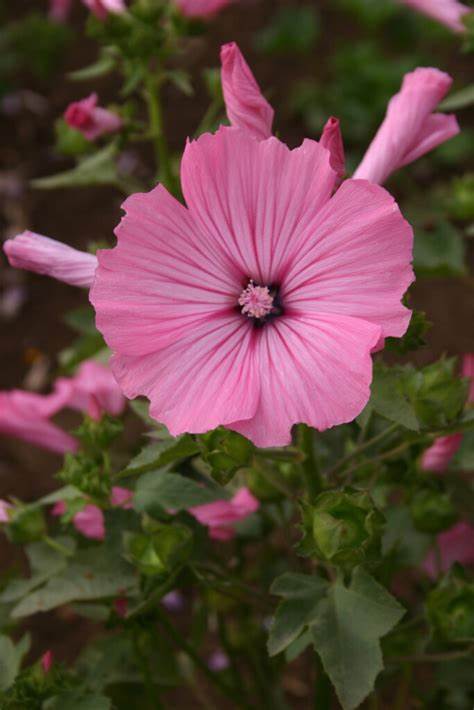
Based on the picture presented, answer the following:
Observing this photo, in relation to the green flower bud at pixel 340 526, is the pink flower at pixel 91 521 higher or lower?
lower

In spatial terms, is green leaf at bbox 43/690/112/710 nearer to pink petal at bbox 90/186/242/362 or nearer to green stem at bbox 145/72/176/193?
pink petal at bbox 90/186/242/362

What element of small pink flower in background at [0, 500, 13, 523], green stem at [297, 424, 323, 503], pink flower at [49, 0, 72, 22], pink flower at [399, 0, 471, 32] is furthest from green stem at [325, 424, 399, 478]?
pink flower at [49, 0, 72, 22]

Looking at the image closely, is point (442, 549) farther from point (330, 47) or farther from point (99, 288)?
point (330, 47)

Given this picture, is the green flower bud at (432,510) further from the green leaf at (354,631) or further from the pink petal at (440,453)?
the green leaf at (354,631)

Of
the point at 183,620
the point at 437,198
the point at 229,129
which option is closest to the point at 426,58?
the point at 437,198

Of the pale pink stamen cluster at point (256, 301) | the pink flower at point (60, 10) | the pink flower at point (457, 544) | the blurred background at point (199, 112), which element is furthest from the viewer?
the pink flower at point (60, 10)

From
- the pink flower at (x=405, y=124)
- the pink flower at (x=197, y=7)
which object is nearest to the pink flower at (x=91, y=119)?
the pink flower at (x=197, y=7)

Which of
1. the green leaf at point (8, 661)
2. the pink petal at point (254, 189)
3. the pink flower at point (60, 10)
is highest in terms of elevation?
the pink petal at point (254, 189)
